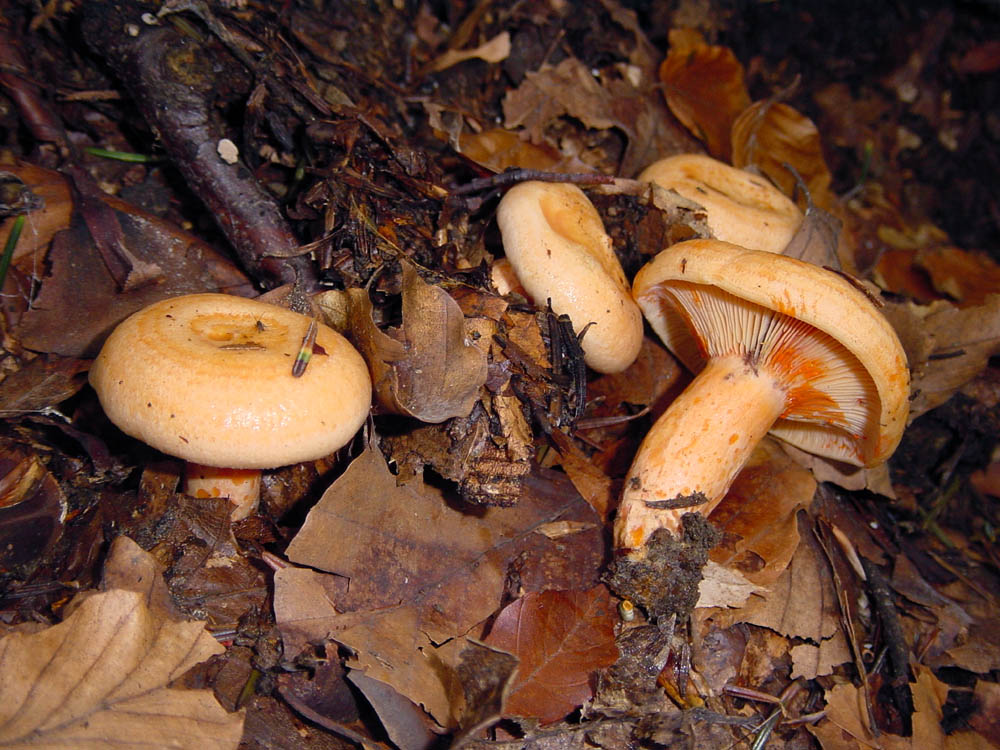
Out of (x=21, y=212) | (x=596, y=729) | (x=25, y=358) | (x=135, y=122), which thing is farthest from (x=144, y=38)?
(x=596, y=729)

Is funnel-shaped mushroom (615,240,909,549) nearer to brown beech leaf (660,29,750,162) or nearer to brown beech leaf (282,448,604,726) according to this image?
brown beech leaf (282,448,604,726)

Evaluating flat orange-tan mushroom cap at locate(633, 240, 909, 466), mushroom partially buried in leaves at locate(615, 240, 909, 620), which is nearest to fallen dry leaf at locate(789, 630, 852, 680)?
mushroom partially buried in leaves at locate(615, 240, 909, 620)

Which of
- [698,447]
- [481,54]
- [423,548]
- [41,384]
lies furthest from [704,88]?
[41,384]

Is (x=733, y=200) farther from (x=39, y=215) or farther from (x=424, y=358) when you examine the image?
(x=39, y=215)

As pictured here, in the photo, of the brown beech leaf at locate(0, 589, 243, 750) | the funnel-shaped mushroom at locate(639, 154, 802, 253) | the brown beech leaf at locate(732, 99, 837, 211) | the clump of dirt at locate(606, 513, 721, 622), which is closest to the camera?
the brown beech leaf at locate(0, 589, 243, 750)

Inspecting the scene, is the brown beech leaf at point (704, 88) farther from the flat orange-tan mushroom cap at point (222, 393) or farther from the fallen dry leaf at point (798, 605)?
the flat orange-tan mushroom cap at point (222, 393)
